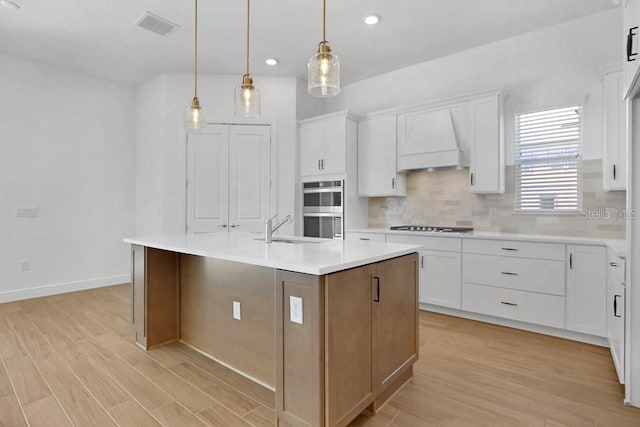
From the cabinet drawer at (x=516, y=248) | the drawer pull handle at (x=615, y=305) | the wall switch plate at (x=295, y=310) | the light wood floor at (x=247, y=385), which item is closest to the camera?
the wall switch plate at (x=295, y=310)

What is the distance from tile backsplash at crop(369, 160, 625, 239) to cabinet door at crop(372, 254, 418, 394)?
208 cm

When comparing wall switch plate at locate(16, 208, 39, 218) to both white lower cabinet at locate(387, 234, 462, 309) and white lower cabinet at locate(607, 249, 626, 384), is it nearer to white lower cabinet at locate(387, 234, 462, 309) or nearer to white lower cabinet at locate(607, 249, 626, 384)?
white lower cabinet at locate(387, 234, 462, 309)

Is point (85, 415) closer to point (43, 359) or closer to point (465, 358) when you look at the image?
point (43, 359)

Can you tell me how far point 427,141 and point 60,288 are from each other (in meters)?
5.26

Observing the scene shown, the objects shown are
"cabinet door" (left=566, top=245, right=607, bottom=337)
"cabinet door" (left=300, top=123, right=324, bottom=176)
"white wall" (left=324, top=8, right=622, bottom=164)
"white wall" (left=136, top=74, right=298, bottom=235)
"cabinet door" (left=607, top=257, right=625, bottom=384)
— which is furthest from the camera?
"white wall" (left=136, top=74, right=298, bottom=235)

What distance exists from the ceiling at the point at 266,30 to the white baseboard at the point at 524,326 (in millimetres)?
3025

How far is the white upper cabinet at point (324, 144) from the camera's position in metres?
4.61

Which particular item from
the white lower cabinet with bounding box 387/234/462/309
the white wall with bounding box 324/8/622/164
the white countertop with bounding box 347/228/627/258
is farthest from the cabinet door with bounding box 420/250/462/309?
the white wall with bounding box 324/8/622/164

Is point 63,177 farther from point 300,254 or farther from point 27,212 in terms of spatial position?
point 300,254

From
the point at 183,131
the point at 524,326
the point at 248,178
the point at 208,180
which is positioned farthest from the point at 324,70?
the point at 183,131

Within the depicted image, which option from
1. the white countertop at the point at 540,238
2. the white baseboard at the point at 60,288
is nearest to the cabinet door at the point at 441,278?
the white countertop at the point at 540,238

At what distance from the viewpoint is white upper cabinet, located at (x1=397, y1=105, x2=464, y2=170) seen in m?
3.98

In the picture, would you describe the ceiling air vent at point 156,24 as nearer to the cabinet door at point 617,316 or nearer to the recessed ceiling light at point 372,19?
the recessed ceiling light at point 372,19

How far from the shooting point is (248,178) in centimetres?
508
